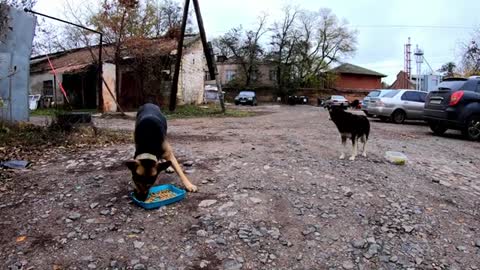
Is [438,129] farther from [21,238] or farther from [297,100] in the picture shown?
[297,100]

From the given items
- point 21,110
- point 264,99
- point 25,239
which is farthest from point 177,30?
point 264,99

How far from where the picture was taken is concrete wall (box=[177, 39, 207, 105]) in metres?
27.5

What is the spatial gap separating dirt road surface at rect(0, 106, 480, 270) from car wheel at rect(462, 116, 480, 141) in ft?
18.4

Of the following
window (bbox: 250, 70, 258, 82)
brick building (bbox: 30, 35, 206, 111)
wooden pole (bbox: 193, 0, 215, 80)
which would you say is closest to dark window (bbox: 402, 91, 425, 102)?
wooden pole (bbox: 193, 0, 215, 80)

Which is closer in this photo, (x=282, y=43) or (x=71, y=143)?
(x=71, y=143)

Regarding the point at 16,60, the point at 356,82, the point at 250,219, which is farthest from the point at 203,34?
the point at 356,82

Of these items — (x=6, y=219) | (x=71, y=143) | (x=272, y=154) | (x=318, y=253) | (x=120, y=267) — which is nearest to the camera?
(x=120, y=267)

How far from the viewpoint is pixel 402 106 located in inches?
666

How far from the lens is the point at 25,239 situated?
3.77m

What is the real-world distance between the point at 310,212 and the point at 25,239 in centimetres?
287

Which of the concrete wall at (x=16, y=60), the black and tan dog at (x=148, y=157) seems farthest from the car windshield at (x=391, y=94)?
the black and tan dog at (x=148, y=157)

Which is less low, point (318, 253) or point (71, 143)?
point (71, 143)

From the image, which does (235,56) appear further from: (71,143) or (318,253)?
(318,253)

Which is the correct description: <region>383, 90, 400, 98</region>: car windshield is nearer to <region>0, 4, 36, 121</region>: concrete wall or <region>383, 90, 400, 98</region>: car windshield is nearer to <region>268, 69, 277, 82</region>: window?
<region>0, 4, 36, 121</region>: concrete wall
